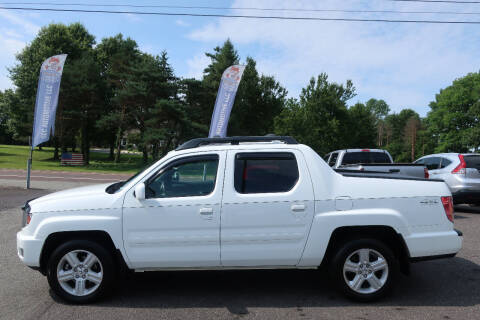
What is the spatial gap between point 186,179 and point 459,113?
59.4m

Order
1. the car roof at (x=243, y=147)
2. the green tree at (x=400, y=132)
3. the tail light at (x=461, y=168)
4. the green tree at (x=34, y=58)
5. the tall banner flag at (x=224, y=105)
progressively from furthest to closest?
1. the green tree at (x=400, y=132)
2. the green tree at (x=34, y=58)
3. the tall banner flag at (x=224, y=105)
4. the tail light at (x=461, y=168)
5. the car roof at (x=243, y=147)

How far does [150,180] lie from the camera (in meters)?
4.33

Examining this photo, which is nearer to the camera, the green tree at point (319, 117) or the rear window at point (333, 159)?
the rear window at point (333, 159)

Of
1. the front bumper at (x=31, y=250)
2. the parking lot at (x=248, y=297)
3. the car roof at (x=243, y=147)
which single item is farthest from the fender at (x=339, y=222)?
the front bumper at (x=31, y=250)

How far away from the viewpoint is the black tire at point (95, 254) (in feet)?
13.7

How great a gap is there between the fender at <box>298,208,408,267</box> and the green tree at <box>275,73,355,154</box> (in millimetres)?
28814

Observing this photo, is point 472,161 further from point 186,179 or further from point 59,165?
point 59,165

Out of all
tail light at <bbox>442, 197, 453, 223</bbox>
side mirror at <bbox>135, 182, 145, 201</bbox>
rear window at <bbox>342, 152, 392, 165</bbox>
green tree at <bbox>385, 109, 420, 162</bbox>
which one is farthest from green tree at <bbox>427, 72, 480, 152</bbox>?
side mirror at <bbox>135, 182, 145, 201</bbox>

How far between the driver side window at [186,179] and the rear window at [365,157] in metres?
7.53

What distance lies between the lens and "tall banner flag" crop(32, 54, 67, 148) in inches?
663

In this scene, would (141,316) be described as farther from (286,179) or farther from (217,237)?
(286,179)

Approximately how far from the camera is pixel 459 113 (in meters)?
54.0

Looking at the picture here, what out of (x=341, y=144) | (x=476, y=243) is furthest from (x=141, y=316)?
(x=341, y=144)

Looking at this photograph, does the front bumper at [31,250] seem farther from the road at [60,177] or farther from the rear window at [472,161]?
the road at [60,177]
